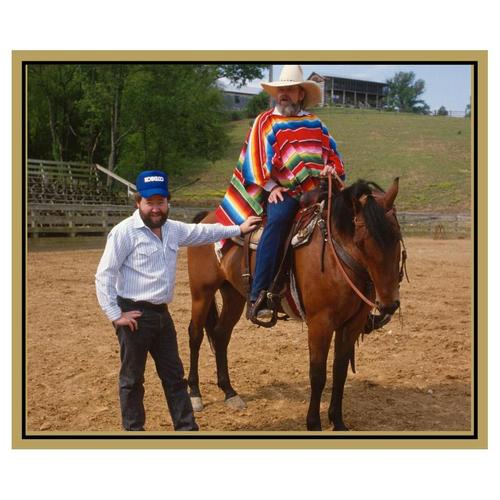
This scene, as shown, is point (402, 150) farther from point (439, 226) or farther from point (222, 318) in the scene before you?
point (439, 226)

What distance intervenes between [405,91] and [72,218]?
797 centimetres

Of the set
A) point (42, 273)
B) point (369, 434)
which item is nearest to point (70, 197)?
point (42, 273)

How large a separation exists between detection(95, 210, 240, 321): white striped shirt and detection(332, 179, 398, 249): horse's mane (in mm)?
1359

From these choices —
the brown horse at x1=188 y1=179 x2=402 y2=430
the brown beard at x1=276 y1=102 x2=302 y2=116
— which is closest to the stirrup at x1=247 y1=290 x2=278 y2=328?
the brown horse at x1=188 y1=179 x2=402 y2=430

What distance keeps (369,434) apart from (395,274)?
46.2 inches

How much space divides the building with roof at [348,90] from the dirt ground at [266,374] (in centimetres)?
227

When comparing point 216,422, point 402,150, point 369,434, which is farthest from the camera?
point 402,150

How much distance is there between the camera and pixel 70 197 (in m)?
10.4

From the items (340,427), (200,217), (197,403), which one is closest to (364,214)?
(340,427)

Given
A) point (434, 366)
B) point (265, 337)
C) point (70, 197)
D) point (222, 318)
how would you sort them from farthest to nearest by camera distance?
point (70, 197) < point (265, 337) < point (434, 366) < point (222, 318)

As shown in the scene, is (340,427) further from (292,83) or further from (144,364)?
(292,83)

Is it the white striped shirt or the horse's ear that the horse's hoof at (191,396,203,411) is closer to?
the white striped shirt

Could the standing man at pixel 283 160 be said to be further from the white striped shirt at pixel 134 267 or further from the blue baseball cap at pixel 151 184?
the blue baseball cap at pixel 151 184

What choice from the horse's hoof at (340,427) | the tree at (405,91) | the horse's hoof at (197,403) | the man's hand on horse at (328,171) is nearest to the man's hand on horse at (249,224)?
the man's hand on horse at (328,171)
